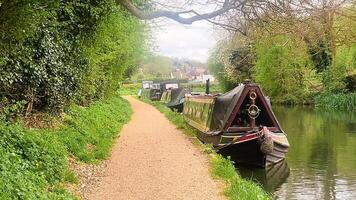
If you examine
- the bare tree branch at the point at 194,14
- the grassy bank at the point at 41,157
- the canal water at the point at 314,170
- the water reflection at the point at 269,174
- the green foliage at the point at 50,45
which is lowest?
the water reflection at the point at 269,174

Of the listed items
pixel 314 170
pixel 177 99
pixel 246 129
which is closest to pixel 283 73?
pixel 177 99

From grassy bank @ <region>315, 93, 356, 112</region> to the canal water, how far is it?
16.2 meters

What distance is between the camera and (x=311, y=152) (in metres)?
16.3

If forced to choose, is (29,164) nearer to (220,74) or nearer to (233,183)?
(233,183)

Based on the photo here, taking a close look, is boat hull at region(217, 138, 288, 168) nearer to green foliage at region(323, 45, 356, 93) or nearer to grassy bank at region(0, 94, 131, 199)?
grassy bank at region(0, 94, 131, 199)

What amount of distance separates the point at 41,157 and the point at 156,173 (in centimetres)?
252

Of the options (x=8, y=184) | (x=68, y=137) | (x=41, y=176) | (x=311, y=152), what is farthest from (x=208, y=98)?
(x=8, y=184)

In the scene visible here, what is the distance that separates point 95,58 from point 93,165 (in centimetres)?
593

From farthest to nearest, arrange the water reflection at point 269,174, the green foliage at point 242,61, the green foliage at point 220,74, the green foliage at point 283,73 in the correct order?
1. the green foliage at point 220,74
2. the green foliage at point 242,61
3. the green foliage at point 283,73
4. the water reflection at point 269,174

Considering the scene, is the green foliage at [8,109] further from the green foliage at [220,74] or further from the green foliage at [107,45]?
the green foliage at [220,74]

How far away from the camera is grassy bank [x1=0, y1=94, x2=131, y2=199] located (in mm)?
6277

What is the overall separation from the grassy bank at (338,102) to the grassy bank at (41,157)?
27789 millimetres

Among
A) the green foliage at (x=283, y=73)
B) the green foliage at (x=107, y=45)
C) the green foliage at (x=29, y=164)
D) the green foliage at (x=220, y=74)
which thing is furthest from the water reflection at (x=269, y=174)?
the green foliage at (x=220, y=74)

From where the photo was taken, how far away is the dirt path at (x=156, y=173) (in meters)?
8.08
